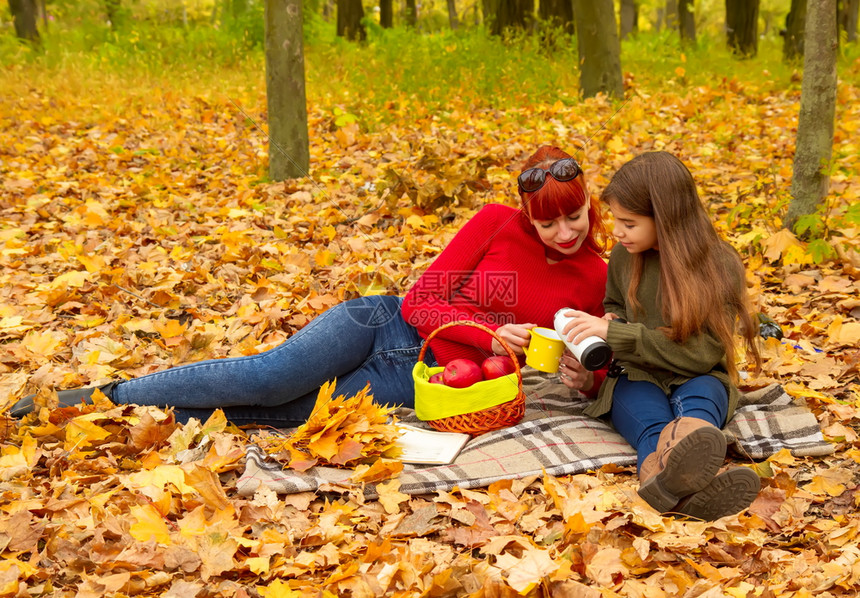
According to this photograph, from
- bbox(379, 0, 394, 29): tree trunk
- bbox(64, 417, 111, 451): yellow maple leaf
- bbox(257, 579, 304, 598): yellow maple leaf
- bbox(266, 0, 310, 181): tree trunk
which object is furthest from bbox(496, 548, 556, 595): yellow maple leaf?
bbox(379, 0, 394, 29): tree trunk

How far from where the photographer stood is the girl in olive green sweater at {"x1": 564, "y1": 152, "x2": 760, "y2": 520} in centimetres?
247

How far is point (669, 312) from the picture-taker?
2.53 metres

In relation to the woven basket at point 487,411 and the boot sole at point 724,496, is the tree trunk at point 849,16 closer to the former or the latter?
the woven basket at point 487,411

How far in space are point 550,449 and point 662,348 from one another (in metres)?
0.53

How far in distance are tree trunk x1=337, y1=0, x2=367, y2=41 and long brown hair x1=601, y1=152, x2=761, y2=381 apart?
434 inches

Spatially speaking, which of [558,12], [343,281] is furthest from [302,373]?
[558,12]

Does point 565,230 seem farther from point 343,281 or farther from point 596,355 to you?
point 343,281

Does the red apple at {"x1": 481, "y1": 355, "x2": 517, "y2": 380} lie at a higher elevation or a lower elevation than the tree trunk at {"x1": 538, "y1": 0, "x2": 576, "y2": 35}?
lower

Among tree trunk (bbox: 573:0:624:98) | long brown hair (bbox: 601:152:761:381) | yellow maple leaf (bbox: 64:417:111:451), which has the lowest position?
yellow maple leaf (bbox: 64:417:111:451)

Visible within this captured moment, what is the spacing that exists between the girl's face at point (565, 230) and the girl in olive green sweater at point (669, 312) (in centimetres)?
12

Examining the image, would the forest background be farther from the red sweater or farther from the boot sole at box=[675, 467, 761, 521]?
the red sweater

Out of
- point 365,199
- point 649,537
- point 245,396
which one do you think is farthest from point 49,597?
point 365,199

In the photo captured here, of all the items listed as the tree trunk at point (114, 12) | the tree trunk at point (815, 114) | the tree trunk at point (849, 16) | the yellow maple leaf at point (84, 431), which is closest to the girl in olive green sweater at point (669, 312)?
the yellow maple leaf at point (84, 431)

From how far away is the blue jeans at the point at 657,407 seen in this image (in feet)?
8.09
